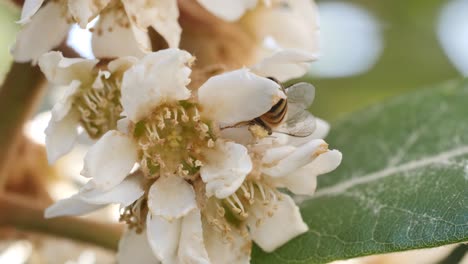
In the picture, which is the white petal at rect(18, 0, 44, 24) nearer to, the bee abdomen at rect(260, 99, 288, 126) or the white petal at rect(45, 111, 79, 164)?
the white petal at rect(45, 111, 79, 164)

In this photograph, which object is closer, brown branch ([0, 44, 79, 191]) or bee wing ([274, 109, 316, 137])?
bee wing ([274, 109, 316, 137])

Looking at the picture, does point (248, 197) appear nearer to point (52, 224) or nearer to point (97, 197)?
point (97, 197)

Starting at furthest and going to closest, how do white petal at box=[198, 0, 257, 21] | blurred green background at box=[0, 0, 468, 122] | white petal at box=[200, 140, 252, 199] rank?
blurred green background at box=[0, 0, 468, 122]
white petal at box=[198, 0, 257, 21]
white petal at box=[200, 140, 252, 199]

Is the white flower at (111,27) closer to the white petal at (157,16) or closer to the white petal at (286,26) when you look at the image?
the white petal at (157,16)

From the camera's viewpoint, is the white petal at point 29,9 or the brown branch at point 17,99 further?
the brown branch at point 17,99

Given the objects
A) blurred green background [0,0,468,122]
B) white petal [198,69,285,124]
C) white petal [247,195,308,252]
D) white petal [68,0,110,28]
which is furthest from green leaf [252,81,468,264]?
blurred green background [0,0,468,122]

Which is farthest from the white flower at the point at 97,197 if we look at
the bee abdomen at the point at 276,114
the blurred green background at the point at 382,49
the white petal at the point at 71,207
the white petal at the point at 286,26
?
the blurred green background at the point at 382,49
